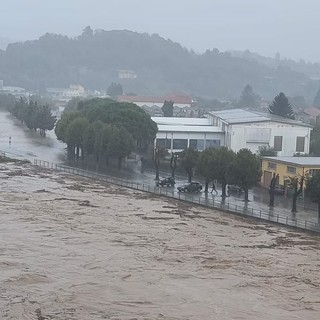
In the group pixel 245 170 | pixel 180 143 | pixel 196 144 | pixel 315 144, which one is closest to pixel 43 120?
pixel 180 143

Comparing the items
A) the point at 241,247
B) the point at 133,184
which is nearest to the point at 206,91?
the point at 133,184

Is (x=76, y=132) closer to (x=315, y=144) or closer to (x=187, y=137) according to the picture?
(x=187, y=137)

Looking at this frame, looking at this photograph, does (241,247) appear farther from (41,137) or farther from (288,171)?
(41,137)

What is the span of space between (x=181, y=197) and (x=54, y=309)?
23.9ft

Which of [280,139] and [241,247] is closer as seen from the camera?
[241,247]

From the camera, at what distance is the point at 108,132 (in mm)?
18344

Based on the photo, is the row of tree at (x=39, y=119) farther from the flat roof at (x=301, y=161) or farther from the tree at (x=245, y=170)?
the tree at (x=245, y=170)

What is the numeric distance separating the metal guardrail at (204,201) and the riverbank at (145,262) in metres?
0.27

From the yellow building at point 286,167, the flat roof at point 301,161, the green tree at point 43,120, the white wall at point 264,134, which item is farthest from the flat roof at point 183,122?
the flat roof at point 301,161

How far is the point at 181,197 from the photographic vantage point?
13.8 meters

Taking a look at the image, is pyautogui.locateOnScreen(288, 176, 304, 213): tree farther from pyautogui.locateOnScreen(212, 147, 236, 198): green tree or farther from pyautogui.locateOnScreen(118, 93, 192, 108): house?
pyautogui.locateOnScreen(118, 93, 192, 108): house

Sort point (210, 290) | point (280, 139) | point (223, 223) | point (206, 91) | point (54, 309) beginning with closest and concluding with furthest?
point (54, 309) → point (210, 290) → point (223, 223) → point (280, 139) → point (206, 91)

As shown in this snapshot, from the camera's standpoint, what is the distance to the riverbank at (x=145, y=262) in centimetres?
698

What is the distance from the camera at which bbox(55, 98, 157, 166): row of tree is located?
1823 cm
